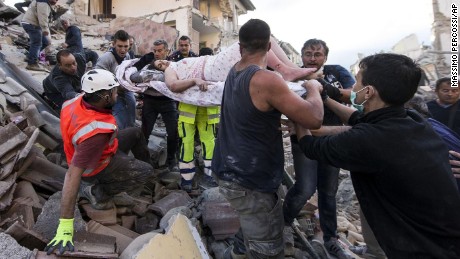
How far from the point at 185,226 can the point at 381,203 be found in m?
1.61

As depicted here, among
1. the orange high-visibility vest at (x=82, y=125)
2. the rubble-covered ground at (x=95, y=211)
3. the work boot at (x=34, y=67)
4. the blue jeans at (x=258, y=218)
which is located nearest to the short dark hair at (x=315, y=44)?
the blue jeans at (x=258, y=218)

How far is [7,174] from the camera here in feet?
9.75

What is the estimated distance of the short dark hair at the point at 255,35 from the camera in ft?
6.75

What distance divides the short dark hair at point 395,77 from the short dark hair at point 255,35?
69 cm

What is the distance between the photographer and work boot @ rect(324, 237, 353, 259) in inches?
125

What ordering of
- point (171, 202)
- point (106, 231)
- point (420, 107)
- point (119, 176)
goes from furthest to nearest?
1. point (420, 107)
2. point (171, 202)
3. point (119, 176)
4. point (106, 231)

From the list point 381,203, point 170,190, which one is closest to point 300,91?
point 381,203

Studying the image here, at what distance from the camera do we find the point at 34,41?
6973mm

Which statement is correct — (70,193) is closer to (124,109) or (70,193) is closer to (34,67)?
(124,109)

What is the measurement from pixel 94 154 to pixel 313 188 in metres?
1.95

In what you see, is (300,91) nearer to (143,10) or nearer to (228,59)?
(228,59)

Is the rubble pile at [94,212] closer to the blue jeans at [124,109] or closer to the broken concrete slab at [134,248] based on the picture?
the broken concrete slab at [134,248]

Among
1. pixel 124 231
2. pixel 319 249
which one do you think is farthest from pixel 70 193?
pixel 319 249

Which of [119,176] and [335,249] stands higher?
[119,176]
